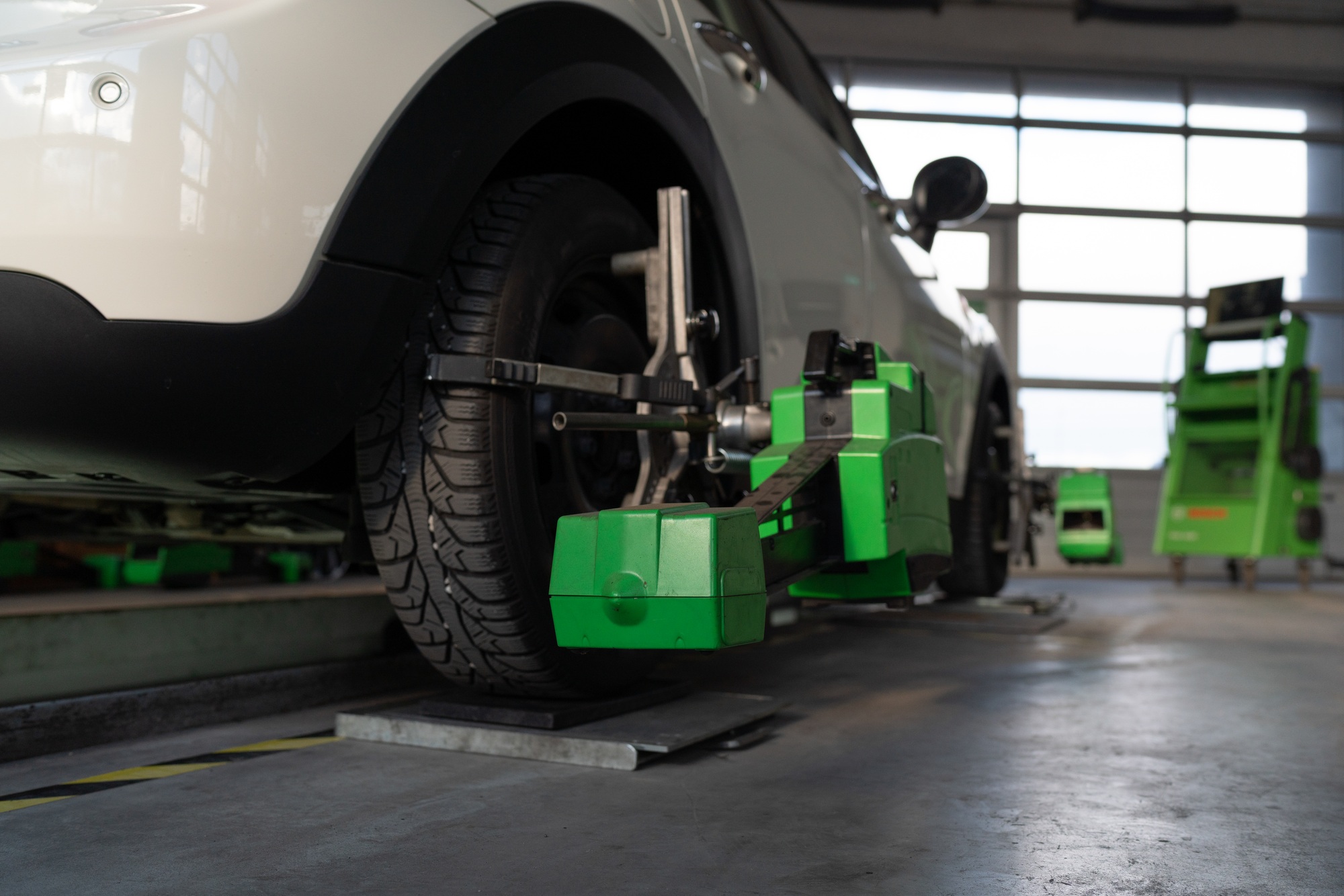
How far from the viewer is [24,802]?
1.40 metres

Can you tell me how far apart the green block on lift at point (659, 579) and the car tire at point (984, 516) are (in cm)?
253

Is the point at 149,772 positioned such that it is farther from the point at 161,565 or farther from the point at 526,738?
the point at 161,565

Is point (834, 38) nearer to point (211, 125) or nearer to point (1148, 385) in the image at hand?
point (1148, 385)

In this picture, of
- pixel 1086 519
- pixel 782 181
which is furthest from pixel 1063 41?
pixel 782 181

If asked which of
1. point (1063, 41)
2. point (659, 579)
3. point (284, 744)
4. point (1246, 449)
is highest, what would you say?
point (1063, 41)

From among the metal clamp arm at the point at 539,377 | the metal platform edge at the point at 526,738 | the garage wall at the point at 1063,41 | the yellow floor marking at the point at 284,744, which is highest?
the garage wall at the point at 1063,41

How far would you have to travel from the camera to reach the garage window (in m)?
10.5

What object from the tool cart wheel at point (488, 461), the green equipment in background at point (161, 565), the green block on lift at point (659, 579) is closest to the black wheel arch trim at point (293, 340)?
the tool cart wheel at point (488, 461)

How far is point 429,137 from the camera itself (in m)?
1.24

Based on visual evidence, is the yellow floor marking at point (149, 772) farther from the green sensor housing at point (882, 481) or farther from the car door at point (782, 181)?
the car door at point (782, 181)

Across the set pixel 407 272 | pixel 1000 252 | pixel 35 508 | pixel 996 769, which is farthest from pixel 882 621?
pixel 1000 252

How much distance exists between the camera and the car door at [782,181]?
6.40 feet

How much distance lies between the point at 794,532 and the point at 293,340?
72 centimetres

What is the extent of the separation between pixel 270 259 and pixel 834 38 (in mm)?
10518
